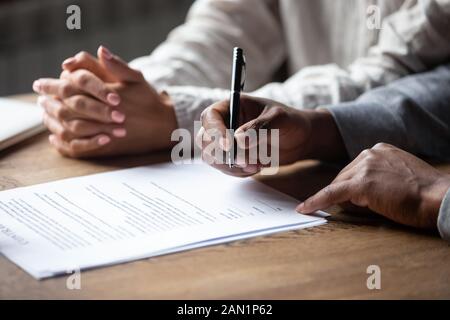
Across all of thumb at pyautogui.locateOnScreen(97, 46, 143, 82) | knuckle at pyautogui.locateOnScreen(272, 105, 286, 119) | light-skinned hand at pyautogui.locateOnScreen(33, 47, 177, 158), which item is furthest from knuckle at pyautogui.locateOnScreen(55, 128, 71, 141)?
knuckle at pyautogui.locateOnScreen(272, 105, 286, 119)

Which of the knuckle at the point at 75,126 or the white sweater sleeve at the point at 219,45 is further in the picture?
the white sweater sleeve at the point at 219,45

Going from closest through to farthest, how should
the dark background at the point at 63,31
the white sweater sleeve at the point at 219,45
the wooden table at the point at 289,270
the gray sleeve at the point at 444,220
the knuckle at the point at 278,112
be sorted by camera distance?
the wooden table at the point at 289,270 < the gray sleeve at the point at 444,220 < the knuckle at the point at 278,112 < the white sweater sleeve at the point at 219,45 < the dark background at the point at 63,31

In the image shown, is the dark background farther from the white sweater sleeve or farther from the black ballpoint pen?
the black ballpoint pen

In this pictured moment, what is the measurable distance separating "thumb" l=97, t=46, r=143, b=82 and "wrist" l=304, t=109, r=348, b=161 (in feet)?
0.90

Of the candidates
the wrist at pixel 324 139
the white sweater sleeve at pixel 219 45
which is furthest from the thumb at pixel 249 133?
the white sweater sleeve at pixel 219 45

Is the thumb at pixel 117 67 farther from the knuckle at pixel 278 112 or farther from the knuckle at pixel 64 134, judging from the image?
the knuckle at pixel 278 112

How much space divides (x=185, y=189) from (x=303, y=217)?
170 mm

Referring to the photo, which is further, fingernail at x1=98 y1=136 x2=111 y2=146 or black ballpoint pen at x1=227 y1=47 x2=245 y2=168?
fingernail at x1=98 y1=136 x2=111 y2=146

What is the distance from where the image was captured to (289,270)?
32.0 inches

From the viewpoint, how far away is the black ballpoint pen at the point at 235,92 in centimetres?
103

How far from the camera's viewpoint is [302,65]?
1.60m

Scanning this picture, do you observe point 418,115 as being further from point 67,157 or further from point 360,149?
point 67,157

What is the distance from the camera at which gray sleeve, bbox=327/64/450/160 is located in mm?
1183
